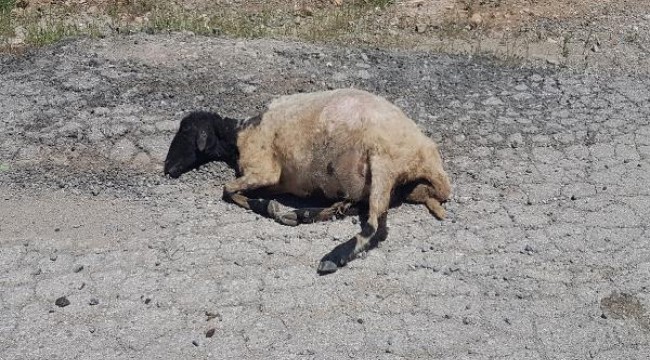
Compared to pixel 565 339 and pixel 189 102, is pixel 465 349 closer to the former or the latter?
pixel 565 339

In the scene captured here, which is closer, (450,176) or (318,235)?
(318,235)

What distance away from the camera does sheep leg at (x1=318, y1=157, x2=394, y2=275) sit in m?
4.80

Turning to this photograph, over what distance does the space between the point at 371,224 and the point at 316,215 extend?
21.0 inches

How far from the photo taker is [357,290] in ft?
15.3

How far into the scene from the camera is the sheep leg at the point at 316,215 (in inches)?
207

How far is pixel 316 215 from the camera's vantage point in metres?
5.27

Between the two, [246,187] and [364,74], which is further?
[364,74]

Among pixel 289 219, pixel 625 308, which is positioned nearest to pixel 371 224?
pixel 289 219

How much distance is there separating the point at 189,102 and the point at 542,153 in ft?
9.86

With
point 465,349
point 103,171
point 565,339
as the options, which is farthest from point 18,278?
point 565,339

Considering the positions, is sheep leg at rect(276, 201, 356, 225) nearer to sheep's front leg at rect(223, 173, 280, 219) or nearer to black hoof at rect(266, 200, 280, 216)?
black hoof at rect(266, 200, 280, 216)

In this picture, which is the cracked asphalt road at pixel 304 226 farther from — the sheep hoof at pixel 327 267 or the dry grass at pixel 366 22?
the dry grass at pixel 366 22

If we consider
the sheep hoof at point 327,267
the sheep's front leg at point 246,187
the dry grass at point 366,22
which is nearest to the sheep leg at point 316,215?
the sheep's front leg at point 246,187

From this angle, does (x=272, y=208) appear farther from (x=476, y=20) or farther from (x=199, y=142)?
(x=476, y=20)
